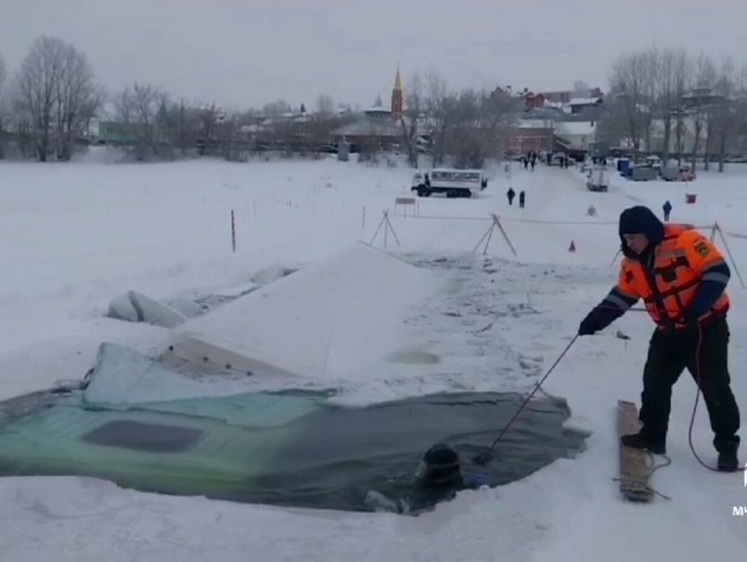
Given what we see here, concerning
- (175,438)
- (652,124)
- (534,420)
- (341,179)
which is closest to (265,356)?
(175,438)

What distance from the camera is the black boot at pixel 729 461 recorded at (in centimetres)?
570

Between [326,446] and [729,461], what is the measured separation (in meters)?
2.64

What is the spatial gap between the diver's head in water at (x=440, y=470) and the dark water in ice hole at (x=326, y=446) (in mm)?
104

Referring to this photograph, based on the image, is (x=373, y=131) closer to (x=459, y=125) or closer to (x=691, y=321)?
(x=459, y=125)

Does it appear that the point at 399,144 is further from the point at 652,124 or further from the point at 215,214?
the point at 215,214

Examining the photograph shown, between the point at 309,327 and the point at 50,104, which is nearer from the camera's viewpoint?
the point at 309,327

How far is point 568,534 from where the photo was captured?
486cm

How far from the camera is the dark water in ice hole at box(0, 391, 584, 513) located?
18.7ft

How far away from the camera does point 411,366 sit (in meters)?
9.31

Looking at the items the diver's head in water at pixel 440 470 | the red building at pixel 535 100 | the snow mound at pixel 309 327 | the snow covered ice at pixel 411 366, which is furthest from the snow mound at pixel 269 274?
the red building at pixel 535 100

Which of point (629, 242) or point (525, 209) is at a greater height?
point (629, 242)

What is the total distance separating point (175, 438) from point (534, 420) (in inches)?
106

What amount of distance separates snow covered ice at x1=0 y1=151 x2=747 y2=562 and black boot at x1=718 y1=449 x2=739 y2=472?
0.22ft

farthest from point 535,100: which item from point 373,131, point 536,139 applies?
point 373,131
